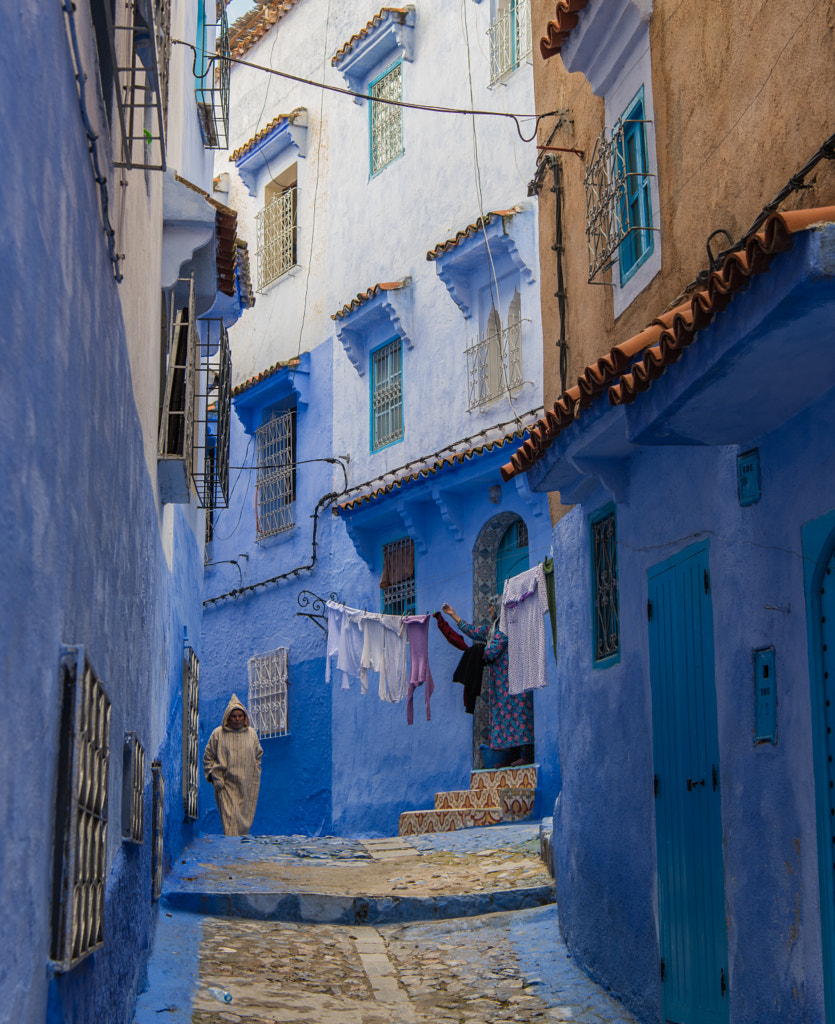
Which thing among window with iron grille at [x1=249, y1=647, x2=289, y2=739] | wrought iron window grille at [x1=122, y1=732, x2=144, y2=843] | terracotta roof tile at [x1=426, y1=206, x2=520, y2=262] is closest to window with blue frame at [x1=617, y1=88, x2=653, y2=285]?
wrought iron window grille at [x1=122, y1=732, x2=144, y2=843]

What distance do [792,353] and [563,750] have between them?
549 centimetres

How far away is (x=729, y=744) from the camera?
681 centimetres

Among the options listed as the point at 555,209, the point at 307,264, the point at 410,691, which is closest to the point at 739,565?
the point at 555,209

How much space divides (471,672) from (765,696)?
9.94 meters

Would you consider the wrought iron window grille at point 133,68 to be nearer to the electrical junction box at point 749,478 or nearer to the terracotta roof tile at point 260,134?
the electrical junction box at point 749,478

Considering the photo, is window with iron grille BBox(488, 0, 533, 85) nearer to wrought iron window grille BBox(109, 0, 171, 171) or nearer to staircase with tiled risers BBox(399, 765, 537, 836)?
staircase with tiled risers BBox(399, 765, 537, 836)

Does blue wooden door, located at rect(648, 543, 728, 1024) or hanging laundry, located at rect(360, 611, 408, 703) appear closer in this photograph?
blue wooden door, located at rect(648, 543, 728, 1024)

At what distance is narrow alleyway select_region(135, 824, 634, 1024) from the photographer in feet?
27.5

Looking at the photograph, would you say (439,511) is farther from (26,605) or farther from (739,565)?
(26,605)

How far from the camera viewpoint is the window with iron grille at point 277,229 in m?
23.1

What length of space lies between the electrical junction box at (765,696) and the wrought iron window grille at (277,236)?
17591mm

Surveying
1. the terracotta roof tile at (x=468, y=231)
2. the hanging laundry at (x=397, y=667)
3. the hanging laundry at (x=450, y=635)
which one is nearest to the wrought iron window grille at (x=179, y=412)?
the hanging laundry at (x=450, y=635)

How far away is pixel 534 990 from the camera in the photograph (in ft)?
29.2

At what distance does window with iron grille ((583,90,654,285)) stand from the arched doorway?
7698 mm
